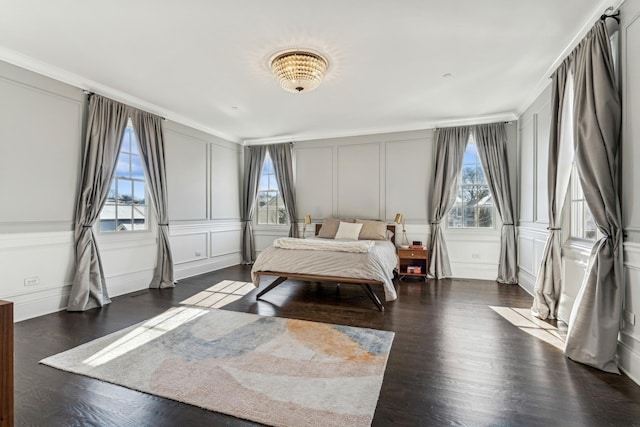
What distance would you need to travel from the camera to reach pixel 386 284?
132 inches

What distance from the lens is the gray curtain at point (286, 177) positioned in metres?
6.19

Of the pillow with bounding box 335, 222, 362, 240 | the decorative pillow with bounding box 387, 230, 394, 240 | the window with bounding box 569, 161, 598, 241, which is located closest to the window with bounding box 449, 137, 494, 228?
the decorative pillow with bounding box 387, 230, 394, 240

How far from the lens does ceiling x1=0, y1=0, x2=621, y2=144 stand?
2.34 m

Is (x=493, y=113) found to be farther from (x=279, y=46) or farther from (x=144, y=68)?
(x=144, y=68)

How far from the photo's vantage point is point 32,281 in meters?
3.18

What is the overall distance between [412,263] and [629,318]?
10.5ft

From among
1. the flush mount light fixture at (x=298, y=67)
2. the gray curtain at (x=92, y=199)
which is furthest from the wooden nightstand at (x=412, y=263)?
the gray curtain at (x=92, y=199)

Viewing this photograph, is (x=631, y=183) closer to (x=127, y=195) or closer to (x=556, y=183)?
(x=556, y=183)

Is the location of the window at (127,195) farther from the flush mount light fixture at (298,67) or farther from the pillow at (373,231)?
the pillow at (373,231)

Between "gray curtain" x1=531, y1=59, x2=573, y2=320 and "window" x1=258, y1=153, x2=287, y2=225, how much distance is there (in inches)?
179

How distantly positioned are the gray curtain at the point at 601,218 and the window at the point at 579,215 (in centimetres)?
58

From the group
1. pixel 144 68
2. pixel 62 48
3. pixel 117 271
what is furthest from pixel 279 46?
pixel 117 271

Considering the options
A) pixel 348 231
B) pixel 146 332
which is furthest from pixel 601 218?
pixel 146 332

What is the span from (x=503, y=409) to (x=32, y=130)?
15.6 feet
